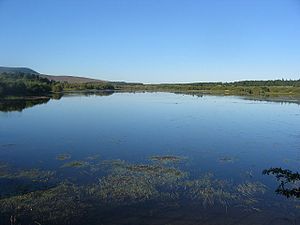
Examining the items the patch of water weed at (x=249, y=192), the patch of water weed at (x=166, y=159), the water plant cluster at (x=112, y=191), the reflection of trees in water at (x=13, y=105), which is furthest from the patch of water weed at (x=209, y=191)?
the reflection of trees in water at (x=13, y=105)

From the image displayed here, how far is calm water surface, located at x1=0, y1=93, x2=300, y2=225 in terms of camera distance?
10391 millimetres

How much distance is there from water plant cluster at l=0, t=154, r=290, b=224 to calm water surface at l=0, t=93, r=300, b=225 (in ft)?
0.11

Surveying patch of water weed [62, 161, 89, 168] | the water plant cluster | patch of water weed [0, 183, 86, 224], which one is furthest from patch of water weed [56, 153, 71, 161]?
patch of water weed [0, 183, 86, 224]

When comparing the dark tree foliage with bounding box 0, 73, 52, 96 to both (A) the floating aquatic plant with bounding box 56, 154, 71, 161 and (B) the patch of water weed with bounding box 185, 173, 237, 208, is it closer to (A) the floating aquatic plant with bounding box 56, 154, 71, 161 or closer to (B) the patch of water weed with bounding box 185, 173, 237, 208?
(A) the floating aquatic plant with bounding box 56, 154, 71, 161

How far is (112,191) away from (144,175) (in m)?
2.46

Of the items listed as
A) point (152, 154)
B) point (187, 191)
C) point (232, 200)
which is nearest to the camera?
point (232, 200)

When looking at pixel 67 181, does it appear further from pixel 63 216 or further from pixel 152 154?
pixel 152 154

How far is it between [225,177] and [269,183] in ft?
A: 5.86

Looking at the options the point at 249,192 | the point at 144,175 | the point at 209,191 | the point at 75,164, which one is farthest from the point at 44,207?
the point at 249,192

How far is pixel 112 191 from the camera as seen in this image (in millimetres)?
12336

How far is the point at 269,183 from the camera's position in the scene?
14.0 meters

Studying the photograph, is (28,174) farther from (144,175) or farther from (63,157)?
(144,175)

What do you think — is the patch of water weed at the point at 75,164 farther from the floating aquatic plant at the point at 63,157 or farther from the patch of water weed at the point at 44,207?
the patch of water weed at the point at 44,207

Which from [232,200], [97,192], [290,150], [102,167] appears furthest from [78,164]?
[290,150]
